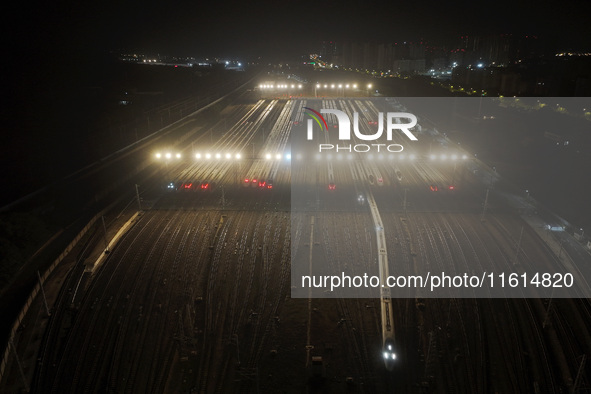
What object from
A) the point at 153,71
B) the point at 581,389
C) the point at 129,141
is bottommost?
the point at 581,389

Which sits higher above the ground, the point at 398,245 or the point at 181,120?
the point at 181,120

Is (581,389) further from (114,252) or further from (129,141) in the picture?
(129,141)

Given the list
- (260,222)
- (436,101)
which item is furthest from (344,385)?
(436,101)

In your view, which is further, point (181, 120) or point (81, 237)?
point (181, 120)

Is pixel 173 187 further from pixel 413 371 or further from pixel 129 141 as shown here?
pixel 413 371

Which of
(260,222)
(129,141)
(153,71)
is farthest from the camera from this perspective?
(153,71)

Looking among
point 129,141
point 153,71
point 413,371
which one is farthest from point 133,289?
point 153,71

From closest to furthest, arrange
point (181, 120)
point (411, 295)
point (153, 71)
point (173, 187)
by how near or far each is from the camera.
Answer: point (411, 295) → point (173, 187) → point (181, 120) → point (153, 71)
